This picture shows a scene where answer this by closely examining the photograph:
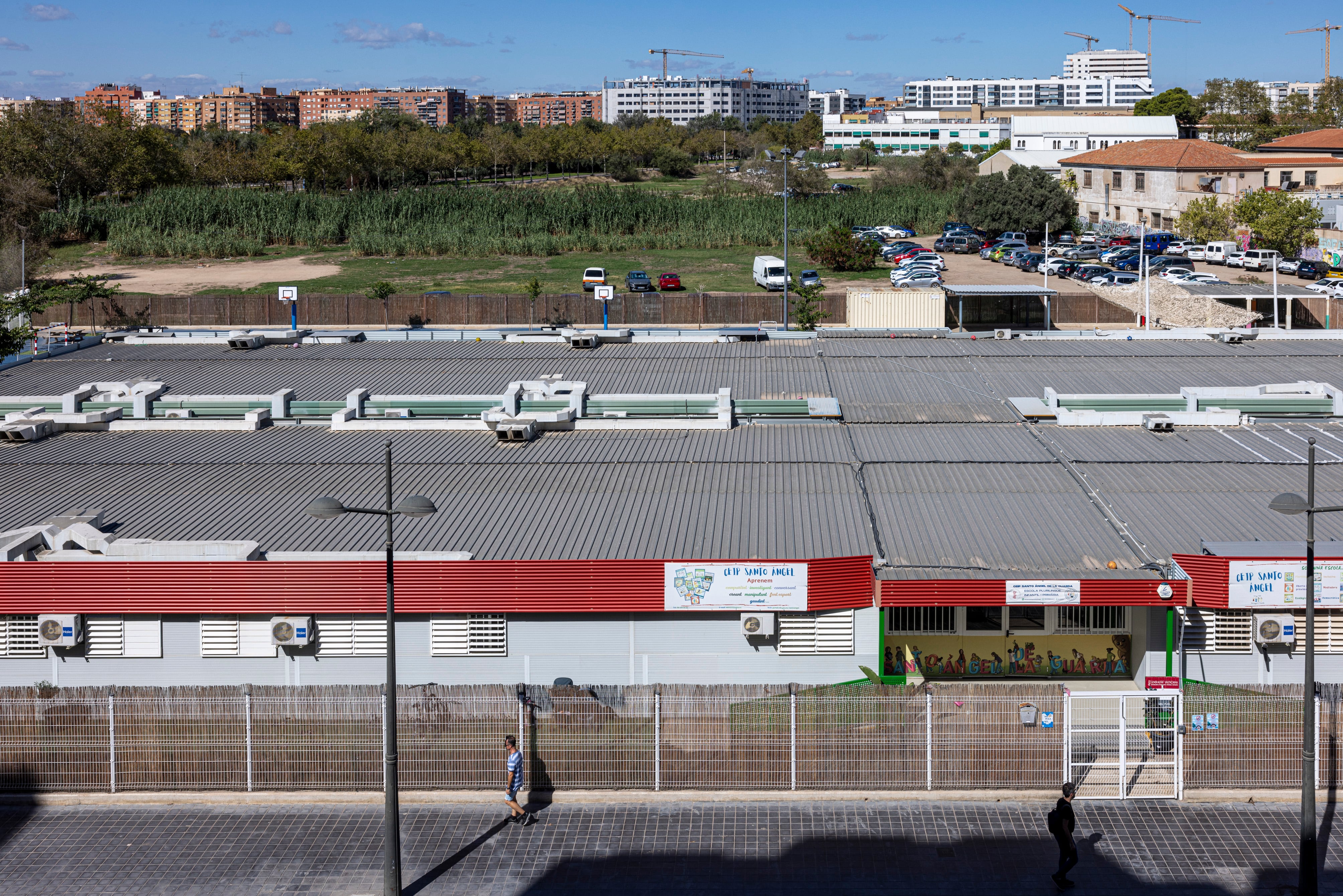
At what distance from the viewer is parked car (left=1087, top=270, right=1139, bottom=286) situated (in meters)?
62.2

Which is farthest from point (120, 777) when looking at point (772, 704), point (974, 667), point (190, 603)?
point (974, 667)

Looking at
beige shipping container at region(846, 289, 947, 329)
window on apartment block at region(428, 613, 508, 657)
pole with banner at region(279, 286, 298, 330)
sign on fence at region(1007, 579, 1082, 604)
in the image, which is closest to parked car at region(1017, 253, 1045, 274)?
beige shipping container at region(846, 289, 947, 329)

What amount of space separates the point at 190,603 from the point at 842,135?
187 m

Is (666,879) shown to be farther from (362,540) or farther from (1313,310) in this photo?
(1313,310)

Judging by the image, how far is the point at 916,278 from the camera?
65062 mm

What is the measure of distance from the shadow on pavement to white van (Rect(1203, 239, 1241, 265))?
6152 centimetres

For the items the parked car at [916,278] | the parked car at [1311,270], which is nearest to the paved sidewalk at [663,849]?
the parked car at [916,278]

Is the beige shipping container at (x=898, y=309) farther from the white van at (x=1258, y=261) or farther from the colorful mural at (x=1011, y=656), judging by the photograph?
the white van at (x=1258, y=261)

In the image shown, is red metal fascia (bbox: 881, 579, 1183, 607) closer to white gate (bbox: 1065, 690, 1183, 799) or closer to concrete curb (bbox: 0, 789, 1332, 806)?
white gate (bbox: 1065, 690, 1183, 799)

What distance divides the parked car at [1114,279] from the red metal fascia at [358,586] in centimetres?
4954

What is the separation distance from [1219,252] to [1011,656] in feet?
188

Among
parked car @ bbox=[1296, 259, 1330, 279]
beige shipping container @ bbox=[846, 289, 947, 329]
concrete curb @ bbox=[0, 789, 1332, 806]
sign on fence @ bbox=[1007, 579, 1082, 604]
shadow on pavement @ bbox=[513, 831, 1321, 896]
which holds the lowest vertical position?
shadow on pavement @ bbox=[513, 831, 1321, 896]

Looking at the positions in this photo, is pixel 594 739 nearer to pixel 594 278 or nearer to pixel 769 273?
pixel 769 273

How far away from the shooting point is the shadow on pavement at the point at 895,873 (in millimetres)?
13570
